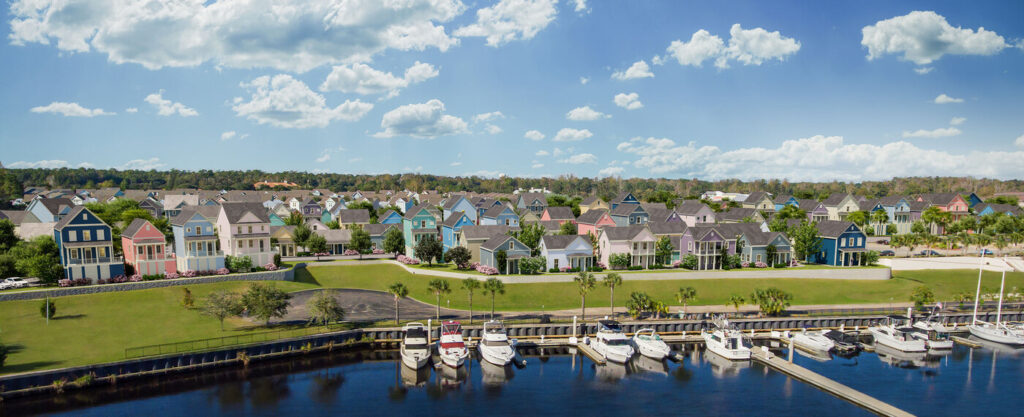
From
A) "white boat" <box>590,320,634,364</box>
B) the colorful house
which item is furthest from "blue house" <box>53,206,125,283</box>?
"white boat" <box>590,320,634,364</box>

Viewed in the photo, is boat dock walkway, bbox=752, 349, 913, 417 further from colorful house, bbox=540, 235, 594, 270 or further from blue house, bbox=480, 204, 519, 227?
blue house, bbox=480, 204, 519, 227

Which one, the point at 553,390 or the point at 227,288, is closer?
the point at 553,390

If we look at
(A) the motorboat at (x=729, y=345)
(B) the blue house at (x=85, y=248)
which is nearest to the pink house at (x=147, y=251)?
(B) the blue house at (x=85, y=248)

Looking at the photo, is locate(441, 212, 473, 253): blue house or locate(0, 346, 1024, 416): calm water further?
locate(441, 212, 473, 253): blue house

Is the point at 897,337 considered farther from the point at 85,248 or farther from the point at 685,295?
the point at 85,248

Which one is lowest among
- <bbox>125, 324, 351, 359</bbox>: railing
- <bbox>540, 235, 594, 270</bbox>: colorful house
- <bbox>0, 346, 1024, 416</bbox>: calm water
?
<bbox>0, 346, 1024, 416</bbox>: calm water

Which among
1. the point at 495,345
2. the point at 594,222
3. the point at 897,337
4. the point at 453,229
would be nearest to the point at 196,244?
the point at 453,229
